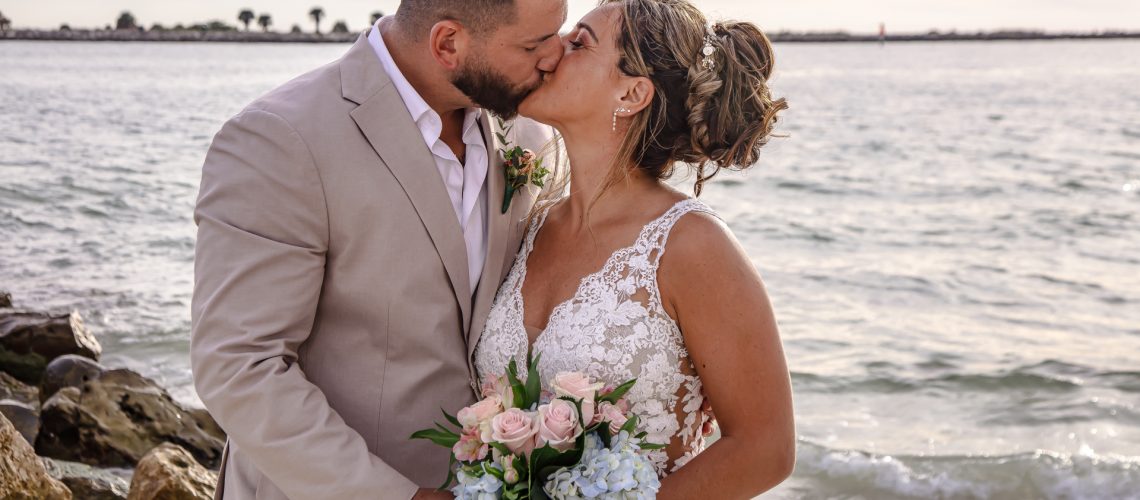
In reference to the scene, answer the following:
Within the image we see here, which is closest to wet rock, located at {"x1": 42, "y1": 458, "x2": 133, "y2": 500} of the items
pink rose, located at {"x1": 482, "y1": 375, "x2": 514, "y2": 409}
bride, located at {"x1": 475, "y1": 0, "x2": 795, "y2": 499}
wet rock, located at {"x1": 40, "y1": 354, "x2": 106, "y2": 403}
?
wet rock, located at {"x1": 40, "y1": 354, "x2": 106, "y2": 403}

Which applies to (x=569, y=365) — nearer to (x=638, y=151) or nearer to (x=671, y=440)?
(x=671, y=440)

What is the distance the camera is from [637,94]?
10.3ft

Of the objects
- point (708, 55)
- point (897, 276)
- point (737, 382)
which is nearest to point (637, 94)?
point (708, 55)

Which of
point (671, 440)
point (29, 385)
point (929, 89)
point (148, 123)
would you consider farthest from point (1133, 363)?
point (929, 89)

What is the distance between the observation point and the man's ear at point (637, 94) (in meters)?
3.11

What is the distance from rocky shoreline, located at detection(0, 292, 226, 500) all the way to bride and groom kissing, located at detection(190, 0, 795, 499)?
5.86 ft

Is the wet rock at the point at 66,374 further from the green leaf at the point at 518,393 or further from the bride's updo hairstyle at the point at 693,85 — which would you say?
the green leaf at the point at 518,393

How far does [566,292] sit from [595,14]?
31.2 inches

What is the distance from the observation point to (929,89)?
142 feet

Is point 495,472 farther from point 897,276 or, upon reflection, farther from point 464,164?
point 897,276

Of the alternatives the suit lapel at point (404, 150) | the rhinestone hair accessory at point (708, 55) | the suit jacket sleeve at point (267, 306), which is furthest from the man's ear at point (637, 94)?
the suit jacket sleeve at point (267, 306)

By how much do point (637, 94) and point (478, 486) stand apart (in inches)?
49.0

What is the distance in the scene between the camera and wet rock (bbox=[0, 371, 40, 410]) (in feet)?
22.7

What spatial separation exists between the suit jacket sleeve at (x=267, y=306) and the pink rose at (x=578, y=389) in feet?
1.51
